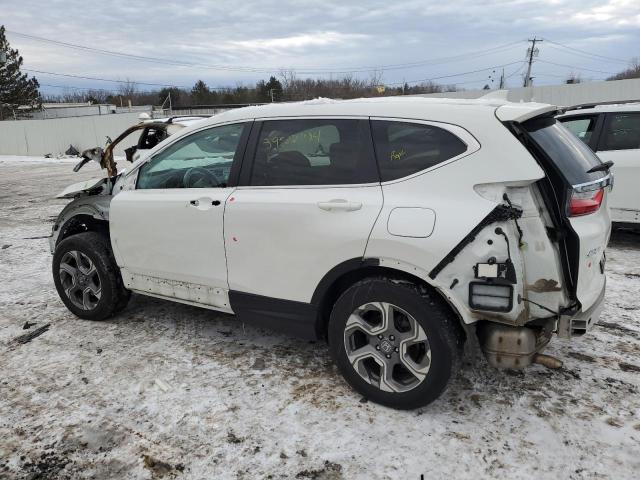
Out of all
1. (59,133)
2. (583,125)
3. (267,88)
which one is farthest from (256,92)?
(583,125)

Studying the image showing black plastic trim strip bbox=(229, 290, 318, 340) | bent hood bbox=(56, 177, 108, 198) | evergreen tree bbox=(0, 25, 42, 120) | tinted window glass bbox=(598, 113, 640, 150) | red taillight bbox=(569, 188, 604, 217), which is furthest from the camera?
evergreen tree bbox=(0, 25, 42, 120)

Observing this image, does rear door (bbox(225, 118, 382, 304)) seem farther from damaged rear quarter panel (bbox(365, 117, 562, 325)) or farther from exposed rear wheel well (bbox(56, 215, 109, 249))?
exposed rear wheel well (bbox(56, 215, 109, 249))

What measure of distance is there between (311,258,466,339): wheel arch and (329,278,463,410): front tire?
0.05m

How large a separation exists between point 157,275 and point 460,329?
2338mm

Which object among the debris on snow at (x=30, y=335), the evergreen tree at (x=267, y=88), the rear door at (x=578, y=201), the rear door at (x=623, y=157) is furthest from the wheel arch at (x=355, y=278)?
the evergreen tree at (x=267, y=88)

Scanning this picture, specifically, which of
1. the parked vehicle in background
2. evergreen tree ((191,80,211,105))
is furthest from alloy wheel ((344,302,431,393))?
evergreen tree ((191,80,211,105))

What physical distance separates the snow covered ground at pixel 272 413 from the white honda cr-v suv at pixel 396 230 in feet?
0.97

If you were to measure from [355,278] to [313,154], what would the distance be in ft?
2.71

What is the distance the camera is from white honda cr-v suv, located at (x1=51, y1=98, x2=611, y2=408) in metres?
2.62

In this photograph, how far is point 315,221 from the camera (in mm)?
3035

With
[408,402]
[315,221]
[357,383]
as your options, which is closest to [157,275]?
[315,221]

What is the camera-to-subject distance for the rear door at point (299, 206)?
296cm

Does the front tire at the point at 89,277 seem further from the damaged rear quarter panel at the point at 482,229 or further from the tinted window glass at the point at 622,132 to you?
the tinted window glass at the point at 622,132

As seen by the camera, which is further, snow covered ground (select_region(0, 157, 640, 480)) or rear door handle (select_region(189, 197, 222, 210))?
rear door handle (select_region(189, 197, 222, 210))
